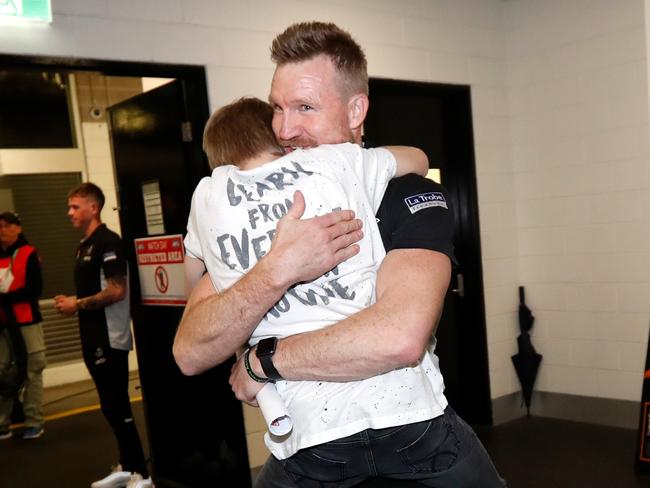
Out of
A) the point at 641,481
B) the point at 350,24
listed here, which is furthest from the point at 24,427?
the point at 641,481

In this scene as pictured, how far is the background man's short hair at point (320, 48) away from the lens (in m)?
1.38

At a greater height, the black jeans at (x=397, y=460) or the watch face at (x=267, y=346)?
the watch face at (x=267, y=346)

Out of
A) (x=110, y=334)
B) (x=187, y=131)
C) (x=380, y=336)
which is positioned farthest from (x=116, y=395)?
(x=380, y=336)

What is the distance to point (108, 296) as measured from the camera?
3660mm

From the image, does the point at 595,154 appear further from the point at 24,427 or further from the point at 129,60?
the point at 24,427

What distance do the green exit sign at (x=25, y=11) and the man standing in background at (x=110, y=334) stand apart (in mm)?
1348

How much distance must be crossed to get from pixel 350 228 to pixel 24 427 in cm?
515

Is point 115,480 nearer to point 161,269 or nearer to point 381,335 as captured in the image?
point 161,269

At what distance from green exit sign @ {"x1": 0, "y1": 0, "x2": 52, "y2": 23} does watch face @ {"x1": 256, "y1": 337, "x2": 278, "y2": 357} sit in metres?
2.26

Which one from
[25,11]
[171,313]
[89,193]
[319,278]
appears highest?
[25,11]

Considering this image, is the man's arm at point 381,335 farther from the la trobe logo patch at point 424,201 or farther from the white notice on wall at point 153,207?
the white notice on wall at point 153,207

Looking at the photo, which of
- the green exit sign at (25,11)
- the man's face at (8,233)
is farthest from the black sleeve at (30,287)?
the green exit sign at (25,11)

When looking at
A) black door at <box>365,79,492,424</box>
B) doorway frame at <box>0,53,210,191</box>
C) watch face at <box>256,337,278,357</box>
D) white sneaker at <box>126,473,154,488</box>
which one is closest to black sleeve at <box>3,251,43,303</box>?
white sneaker at <box>126,473,154,488</box>

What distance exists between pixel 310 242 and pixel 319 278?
3.7 inches
